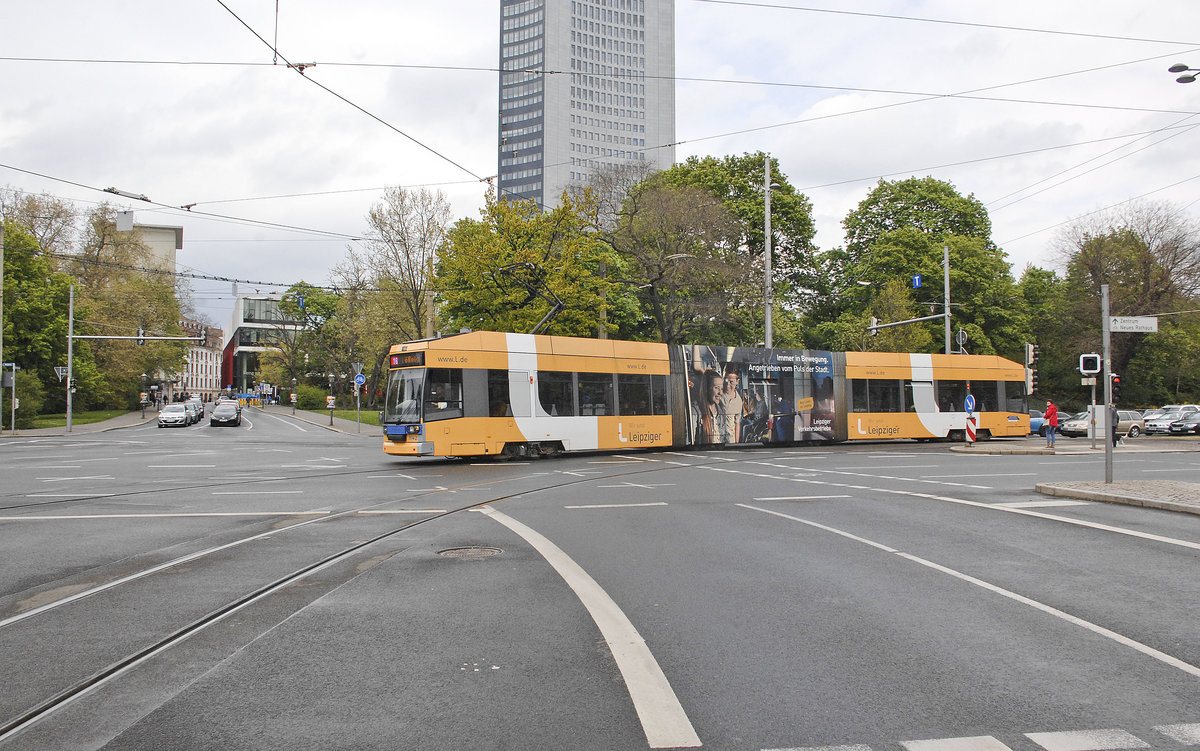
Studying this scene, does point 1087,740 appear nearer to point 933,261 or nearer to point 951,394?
point 951,394

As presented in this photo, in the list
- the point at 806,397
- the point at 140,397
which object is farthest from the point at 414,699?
the point at 140,397

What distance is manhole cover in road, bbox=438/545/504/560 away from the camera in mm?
7811

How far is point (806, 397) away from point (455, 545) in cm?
2362

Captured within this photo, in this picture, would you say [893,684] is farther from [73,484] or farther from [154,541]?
[73,484]

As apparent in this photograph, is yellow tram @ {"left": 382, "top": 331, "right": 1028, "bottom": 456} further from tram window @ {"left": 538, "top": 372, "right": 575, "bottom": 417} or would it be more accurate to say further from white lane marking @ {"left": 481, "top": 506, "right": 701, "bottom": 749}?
white lane marking @ {"left": 481, "top": 506, "right": 701, "bottom": 749}

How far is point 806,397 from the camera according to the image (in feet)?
99.0

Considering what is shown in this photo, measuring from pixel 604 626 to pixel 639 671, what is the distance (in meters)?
0.92

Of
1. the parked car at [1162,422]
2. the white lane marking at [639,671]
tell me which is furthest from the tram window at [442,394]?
the parked car at [1162,422]

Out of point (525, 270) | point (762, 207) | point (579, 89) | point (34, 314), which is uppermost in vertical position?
point (579, 89)

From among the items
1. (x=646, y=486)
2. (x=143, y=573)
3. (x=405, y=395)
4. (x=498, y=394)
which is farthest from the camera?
(x=498, y=394)

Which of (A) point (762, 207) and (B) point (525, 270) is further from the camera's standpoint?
(A) point (762, 207)

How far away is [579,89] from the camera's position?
151500mm

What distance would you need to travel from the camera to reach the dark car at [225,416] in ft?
167

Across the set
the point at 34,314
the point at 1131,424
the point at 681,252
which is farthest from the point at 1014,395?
the point at 34,314
